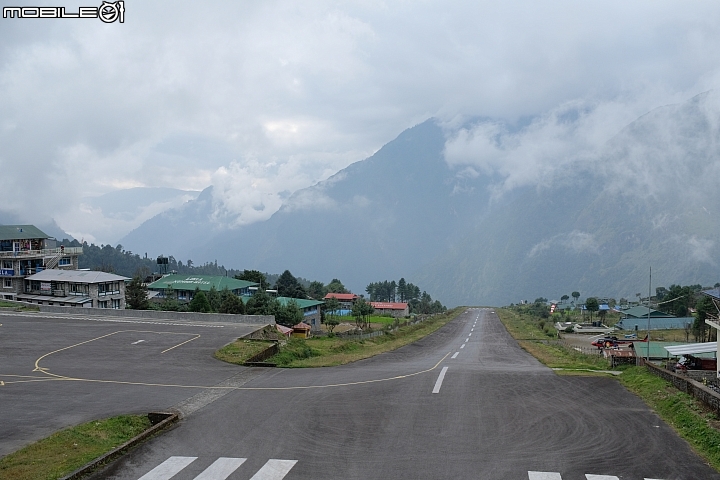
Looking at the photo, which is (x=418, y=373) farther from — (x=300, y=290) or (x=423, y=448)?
(x=300, y=290)

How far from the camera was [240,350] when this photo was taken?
25438 mm

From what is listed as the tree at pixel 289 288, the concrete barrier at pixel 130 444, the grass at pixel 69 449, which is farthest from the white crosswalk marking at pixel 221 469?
the tree at pixel 289 288

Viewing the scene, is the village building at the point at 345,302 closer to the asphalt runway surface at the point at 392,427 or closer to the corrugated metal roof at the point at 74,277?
the corrugated metal roof at the point at 74,277

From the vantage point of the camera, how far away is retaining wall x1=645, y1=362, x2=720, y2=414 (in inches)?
548

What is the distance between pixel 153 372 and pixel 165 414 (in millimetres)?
7044

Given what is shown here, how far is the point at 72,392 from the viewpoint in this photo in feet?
56.3

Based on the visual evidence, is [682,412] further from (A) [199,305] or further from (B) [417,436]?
(A) [199,305]

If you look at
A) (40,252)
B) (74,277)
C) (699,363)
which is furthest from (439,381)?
(40,252)

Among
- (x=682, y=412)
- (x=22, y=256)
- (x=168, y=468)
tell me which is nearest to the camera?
(x=168, y=468)

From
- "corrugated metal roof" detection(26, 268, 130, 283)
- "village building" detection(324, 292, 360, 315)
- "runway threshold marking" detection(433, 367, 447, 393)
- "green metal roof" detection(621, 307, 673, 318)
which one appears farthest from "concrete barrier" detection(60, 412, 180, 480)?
"village building" detection(324, 292, 360, 315)

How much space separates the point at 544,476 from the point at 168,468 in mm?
7360

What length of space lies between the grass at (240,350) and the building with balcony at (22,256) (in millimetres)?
44687

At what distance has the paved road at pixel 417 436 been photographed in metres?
10.7

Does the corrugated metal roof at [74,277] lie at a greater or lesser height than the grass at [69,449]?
greater
